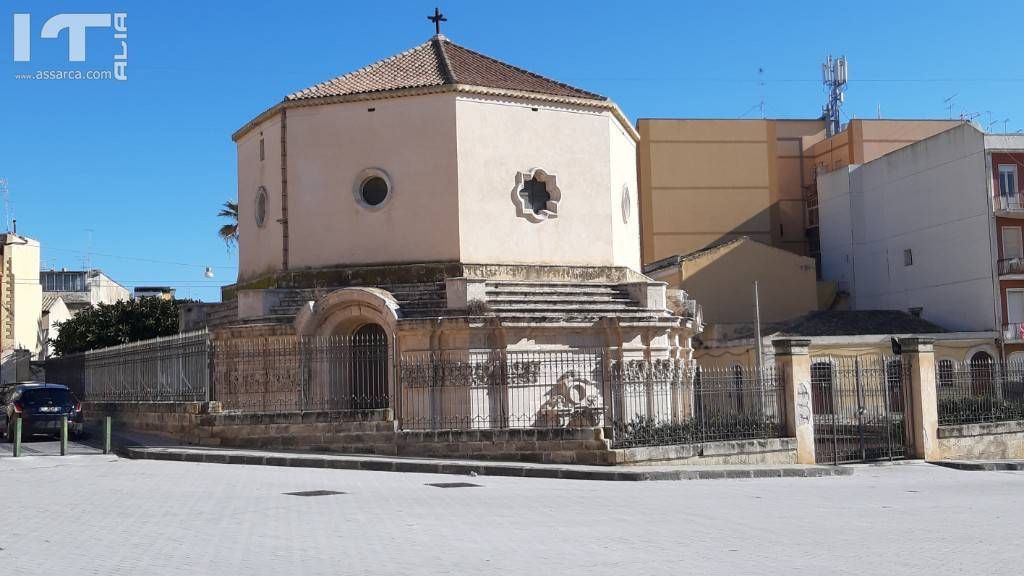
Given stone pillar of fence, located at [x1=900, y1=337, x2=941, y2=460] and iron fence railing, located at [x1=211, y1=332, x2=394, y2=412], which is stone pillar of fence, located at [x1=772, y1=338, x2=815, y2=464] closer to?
stone pillar of fence, located at [x1=900, y1=337, x2=941, y2=460]

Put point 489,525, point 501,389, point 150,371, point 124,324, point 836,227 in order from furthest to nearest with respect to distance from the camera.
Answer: point 836,227 < point 124,324 < point 150,371 < point 501,389 < point 489,525

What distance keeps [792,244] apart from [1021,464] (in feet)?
105

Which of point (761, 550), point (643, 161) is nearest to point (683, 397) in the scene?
point (761, 550)

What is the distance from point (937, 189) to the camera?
132 feet

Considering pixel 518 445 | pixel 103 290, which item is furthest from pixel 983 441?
pixel 103 290

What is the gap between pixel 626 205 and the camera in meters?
26.3

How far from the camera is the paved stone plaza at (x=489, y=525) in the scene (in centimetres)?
855

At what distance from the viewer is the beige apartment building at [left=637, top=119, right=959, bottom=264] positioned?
48.8 m

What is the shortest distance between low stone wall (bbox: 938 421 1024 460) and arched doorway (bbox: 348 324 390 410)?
1096cm

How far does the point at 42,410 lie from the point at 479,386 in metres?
10.1

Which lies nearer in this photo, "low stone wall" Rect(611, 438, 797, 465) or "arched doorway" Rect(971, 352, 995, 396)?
"low stone wall" Rect(611, 438, 797, 465)

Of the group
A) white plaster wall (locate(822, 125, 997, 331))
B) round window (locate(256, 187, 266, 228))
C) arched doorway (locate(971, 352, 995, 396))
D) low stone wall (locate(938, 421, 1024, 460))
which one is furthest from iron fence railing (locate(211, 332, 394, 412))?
white plaster wall (locate(822, 125, 997, 331))

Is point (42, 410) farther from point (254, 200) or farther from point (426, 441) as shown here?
point (426, 441)

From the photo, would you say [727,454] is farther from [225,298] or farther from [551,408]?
[225,298]
